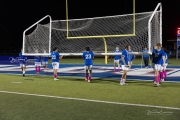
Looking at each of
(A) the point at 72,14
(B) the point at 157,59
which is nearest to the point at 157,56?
(B) the point at 157,59

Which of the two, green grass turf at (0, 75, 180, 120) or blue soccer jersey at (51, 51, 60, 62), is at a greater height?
blue soccer jersey at (51, 51, 60, 62)

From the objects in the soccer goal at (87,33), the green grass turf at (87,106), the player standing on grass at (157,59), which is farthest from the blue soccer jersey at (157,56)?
the green grass turf at (87,106)

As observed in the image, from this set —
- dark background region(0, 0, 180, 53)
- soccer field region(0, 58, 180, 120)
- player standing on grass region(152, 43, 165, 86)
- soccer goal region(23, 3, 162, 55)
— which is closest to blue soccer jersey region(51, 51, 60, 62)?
soccer goal region(23, 3, 162, 55)

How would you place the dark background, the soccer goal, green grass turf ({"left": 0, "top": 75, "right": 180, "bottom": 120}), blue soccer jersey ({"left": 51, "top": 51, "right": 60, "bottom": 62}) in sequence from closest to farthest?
1. green grass turf ({"left": 0, "top": 75, "right": 180, "bottom": 120})
2. the soccer goal
3. blue soccer jersey ({"left": 51, "top": 51, "right": 60, "bottom": 62})
4. the dark background

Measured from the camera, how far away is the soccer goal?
45.5ft

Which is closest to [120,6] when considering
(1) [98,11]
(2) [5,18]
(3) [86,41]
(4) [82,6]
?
(1) [98,11]

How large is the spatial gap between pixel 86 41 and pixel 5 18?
148ft

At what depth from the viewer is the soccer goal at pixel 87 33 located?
13.9 m

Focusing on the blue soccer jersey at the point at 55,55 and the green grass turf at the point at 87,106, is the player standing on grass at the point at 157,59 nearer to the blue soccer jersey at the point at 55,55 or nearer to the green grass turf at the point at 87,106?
the green grass turf at the point at 87,106


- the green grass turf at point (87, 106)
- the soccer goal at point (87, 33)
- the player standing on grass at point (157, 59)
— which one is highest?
the soccer goal at point (87, 33)

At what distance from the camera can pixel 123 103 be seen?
7.99 m

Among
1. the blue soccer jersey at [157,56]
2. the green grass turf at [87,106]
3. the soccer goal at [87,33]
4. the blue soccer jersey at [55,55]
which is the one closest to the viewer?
the green grass turf at [87,106]

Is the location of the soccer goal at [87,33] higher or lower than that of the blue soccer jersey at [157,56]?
higher

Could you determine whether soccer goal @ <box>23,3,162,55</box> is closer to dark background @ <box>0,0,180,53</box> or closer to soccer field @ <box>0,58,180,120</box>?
soccer field @ <box>0,58,180,120</box>
